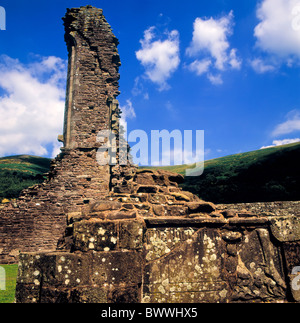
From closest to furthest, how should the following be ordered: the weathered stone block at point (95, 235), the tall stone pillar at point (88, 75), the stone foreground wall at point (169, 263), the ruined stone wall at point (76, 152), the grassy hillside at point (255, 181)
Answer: the stone foreground wall at point (169, 263) < the weathered stone block at point (95, 235) < the ruined stone wall at point (76, 152) < the tall stone pillar at point (88, 75) < the grassy hillside at point (255, 181)

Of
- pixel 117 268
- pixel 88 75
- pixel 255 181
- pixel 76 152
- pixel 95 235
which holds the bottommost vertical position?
pixel 117 268

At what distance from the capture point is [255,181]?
18.2 m

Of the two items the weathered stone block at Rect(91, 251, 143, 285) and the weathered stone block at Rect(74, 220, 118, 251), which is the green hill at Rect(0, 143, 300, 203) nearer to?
the weathered stone block at Rect(74, 220, 118, 251)

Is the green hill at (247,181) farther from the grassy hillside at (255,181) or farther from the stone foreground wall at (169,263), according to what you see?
the stone foreground wall at (169,263)

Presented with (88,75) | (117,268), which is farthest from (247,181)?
(117,268)

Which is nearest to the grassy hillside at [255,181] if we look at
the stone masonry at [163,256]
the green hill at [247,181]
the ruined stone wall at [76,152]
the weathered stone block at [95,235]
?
the green hill at [247,181]

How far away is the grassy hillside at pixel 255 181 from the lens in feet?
53.2

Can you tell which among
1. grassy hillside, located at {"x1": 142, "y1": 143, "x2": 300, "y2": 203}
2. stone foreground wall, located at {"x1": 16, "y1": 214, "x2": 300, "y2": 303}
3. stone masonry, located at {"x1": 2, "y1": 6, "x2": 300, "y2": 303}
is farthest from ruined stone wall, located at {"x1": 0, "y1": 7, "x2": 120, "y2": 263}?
grassy hillside, located at {"x1": 142, "y1": 143, "x2": 300, "y2": 203}

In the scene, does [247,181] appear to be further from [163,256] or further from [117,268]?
[117,268]

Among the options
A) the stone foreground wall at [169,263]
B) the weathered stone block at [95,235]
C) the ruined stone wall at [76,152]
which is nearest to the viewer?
the stone foreground wall at [169,263]

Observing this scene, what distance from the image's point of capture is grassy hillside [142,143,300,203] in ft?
53.2
